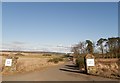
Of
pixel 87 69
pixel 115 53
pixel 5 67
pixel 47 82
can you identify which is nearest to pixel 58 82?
pixel 47 82

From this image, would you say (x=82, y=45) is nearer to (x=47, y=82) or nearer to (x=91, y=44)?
(x=91, y=44)

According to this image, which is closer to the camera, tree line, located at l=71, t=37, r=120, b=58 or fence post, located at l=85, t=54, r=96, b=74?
fence post, located at l=85, t=54, r=96, b=74

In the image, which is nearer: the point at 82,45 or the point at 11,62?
the point at 11,62

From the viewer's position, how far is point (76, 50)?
77.7m

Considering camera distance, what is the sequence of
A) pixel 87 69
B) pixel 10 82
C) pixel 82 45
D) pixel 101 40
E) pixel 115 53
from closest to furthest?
pixel 10 82 < pixel 87 69 < pixel 115 53 < pixel 82 45 < pixel 101 40

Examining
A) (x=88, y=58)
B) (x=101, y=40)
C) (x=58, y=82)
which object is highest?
(x=101, y=40)

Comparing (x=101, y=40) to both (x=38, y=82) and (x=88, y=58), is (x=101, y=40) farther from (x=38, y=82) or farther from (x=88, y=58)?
(x=38, y=82)

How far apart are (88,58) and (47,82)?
846 centimetres

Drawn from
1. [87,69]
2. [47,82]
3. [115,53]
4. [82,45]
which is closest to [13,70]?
[87,69]

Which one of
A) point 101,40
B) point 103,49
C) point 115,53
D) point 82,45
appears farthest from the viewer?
point 101,40

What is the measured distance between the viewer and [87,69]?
23.8m

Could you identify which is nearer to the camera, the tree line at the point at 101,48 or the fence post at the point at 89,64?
the fence post at the point at 89,64

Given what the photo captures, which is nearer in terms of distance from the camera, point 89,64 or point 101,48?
point 89,64

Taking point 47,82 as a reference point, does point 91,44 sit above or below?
above
